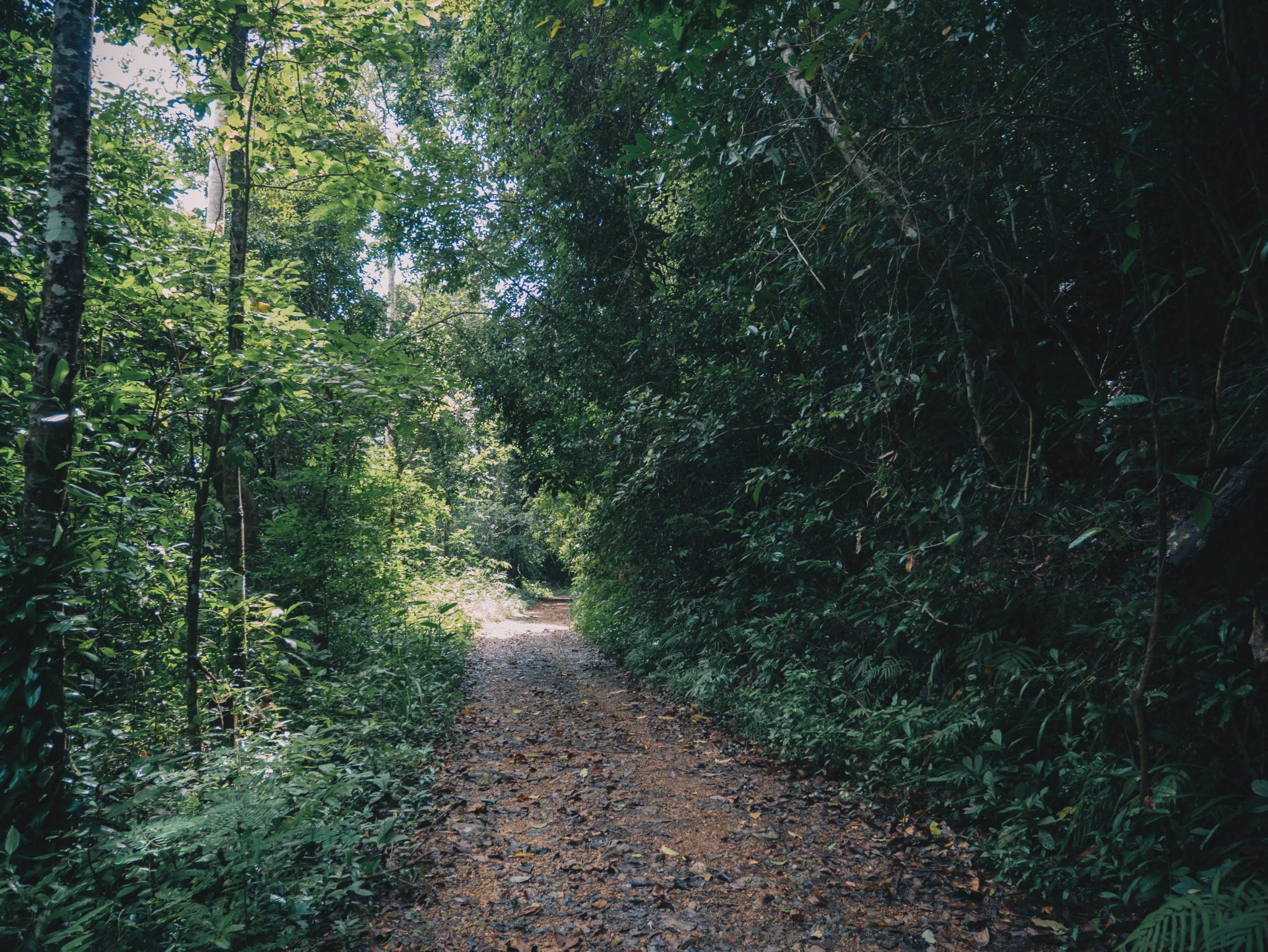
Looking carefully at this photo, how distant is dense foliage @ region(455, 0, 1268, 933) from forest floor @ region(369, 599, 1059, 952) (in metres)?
0.46

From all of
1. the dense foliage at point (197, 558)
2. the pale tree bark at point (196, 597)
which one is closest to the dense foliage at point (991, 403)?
the dense foliage at point (197, 558)

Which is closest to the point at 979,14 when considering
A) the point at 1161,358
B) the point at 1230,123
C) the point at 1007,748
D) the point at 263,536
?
the point at 1230,123

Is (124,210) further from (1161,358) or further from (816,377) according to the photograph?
(1161,358)

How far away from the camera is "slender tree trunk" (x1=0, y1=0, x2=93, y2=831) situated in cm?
296

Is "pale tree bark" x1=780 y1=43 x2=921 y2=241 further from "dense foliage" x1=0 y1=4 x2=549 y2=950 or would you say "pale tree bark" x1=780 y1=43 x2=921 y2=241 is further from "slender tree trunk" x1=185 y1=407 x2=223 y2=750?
"slender tree trunk" x1=185 y1=407 x2=223 y2=750

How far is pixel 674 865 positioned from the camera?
4.02 meters

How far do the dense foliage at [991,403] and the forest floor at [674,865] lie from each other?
46 centimetres

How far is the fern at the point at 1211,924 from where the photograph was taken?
247 cm

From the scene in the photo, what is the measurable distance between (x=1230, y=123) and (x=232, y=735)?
28.7 feet

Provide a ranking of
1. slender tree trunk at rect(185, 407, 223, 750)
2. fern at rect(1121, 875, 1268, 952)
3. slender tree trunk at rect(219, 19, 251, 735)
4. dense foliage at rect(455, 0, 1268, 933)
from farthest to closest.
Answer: slender tree trunk at rect(219, 19, 251, 735) → slender tree trunk at rect(185, 407, 223, 750) → dense foliage at rect(455, 0, 1268, 933) → fern at rect(1121, 875, 1268, 952)

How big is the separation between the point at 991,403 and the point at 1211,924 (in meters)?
3.83

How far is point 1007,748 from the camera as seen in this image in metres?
4.15

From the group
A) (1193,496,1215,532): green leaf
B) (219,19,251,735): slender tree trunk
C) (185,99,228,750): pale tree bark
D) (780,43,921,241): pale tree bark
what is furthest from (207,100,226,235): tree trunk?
(1193,496,1215,532): green leaf

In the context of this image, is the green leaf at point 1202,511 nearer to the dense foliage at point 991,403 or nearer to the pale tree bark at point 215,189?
the dense foliage at point 991,403
